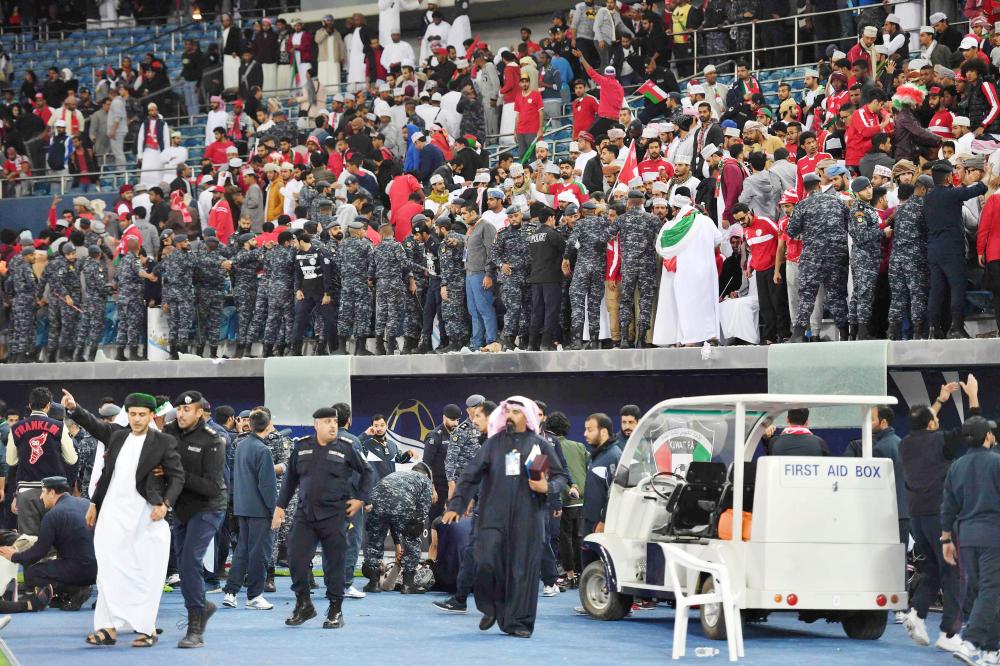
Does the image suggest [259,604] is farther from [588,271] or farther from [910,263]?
[910,263]

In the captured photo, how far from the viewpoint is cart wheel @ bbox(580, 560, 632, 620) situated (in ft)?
41.7

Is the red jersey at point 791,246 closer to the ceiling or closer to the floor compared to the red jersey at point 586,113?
closer to the floor

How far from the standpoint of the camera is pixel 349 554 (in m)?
14.1

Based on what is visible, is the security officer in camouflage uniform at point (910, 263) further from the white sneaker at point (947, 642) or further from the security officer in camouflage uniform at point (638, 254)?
the white sneaker at point (947, 642)

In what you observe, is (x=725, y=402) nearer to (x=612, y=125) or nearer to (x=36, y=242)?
(x=612, y=125)

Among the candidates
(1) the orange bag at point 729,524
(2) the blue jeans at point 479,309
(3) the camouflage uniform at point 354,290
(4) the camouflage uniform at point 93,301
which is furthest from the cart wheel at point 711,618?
(4) the camouflage uniform at point 93,301

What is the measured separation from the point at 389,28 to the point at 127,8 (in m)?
8.82

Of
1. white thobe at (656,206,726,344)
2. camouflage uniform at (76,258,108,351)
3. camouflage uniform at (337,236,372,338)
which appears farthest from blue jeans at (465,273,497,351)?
camouflage uniform at (76,258,108,351)

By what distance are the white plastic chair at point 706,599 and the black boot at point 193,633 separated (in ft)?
11.3

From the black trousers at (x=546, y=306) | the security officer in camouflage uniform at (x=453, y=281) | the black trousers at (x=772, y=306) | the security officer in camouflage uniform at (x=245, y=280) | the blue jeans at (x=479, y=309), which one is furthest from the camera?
the security officer in camouflage uniform at (x=245, y=280)

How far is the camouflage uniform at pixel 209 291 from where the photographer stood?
21.2m

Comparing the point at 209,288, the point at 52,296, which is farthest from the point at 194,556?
the point at 52,296

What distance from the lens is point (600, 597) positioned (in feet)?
42.4

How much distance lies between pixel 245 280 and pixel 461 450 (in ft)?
22.4
